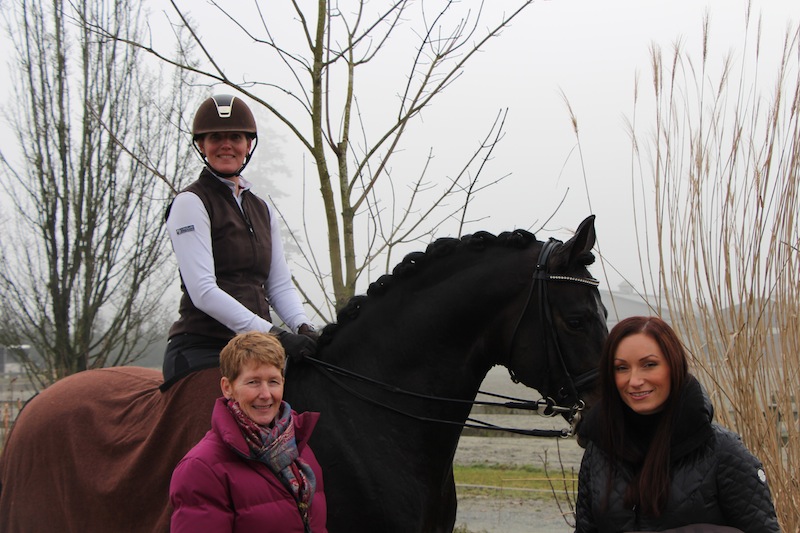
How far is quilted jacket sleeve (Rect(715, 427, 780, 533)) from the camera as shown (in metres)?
2.06

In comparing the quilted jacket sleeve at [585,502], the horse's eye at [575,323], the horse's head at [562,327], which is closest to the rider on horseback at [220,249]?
the horse's head at [562,327]

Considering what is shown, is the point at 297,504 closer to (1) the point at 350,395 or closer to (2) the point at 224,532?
(2) the point at 224,532

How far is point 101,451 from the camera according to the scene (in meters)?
3.31

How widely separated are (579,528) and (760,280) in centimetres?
191

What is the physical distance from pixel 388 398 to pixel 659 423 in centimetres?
123

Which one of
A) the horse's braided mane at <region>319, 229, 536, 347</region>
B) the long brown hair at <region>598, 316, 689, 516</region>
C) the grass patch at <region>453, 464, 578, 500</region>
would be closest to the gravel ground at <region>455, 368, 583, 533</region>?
the grass patch at <region>453, 464, 578, 500</region>

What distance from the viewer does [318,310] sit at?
15.0 feet

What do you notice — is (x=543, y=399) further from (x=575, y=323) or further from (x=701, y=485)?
(x=701, y=485)

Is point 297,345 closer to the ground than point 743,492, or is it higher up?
higher up

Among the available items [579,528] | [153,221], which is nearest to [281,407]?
[579,528]

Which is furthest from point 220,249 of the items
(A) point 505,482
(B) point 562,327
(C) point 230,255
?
(A) point 505,482

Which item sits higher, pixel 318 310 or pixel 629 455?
pixel 318 310

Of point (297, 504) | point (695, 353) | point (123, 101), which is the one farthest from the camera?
Answer: point (123, 101)

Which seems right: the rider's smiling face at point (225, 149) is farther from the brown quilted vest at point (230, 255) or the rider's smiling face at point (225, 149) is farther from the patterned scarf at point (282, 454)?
the patterned scarf at point (282, 454)
